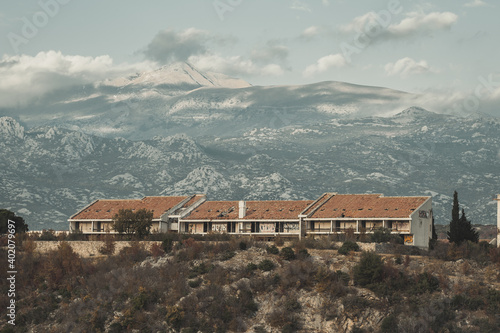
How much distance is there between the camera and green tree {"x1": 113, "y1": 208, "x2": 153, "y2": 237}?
12875cm

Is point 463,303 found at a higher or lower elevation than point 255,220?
lower

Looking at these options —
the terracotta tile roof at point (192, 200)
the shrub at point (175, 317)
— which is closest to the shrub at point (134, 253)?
the shrub at point (175, 317)

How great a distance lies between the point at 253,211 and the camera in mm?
139125

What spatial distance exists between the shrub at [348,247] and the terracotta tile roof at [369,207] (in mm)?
14414

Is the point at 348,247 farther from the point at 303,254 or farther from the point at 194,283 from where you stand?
the point at 194,283

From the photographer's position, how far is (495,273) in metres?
106

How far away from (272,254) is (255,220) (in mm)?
22883

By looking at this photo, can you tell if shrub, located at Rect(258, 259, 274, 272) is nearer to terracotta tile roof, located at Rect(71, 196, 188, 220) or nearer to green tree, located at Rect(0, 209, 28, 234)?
terracotta tile roof, located at Rect(71, 196, 188, 220)

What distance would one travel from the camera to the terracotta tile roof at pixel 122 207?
142 metres

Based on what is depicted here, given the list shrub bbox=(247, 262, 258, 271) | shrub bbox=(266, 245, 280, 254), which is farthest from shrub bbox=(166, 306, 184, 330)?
shrub bbox=(266, 245, 280, 254)

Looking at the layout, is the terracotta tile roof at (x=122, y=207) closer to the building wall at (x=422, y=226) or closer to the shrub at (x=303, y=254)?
the shrub at (x=303, y=254)

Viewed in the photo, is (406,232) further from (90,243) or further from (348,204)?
(90,243)

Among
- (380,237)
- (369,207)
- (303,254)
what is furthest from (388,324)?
(369,207)

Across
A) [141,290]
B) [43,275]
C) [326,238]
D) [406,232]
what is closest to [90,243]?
[43,275]
